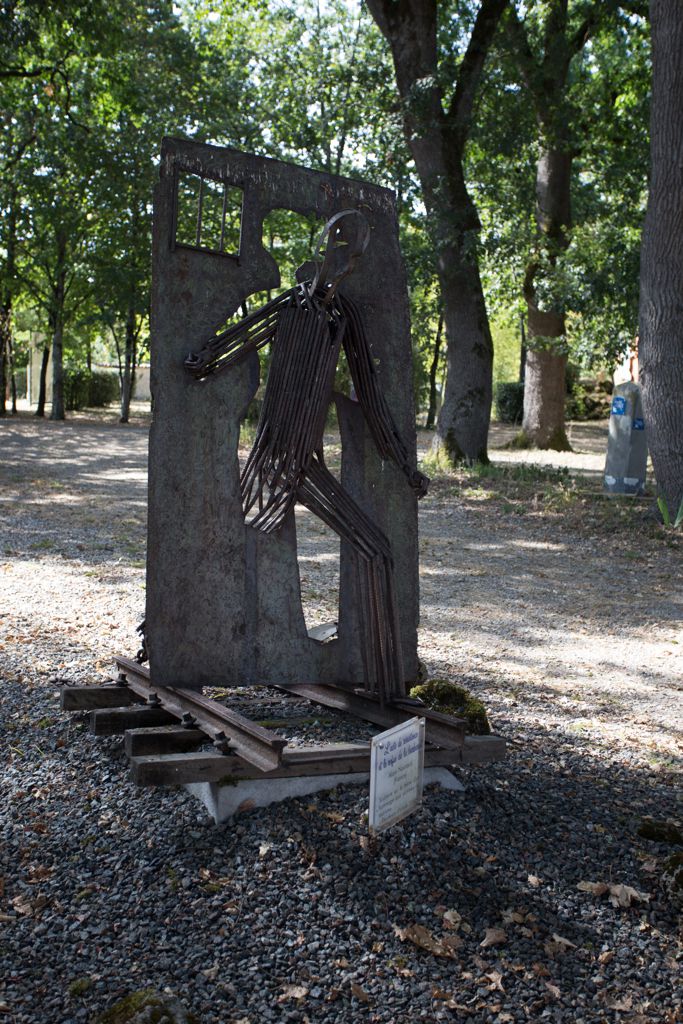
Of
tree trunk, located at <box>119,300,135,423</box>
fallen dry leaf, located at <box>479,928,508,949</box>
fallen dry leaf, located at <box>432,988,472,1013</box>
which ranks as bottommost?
fallen dry leaf, located at <box>432,988,472,1013</box>

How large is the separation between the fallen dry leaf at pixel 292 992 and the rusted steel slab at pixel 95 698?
1762 millimetres

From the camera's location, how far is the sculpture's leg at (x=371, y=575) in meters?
3.96

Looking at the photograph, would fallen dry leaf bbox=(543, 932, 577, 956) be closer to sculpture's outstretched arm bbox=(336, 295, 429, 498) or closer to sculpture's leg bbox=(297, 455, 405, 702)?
sculpture's leg bbox=(297, 455, 405, 702)

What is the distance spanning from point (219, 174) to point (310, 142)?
19.9 m

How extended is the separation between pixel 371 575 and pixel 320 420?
2.11ft

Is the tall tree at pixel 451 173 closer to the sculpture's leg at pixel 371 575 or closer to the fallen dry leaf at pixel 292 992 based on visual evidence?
the sculpture's leg at pixel 371 575

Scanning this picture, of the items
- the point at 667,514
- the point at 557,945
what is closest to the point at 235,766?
the point at 557,945

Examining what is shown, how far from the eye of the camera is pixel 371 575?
13.0 ft

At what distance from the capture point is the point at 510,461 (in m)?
17.6

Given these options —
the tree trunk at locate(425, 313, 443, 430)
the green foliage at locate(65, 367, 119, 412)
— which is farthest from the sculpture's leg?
the green foliage at locate(65, 367, 119, 412)

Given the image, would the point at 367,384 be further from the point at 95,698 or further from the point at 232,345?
the point at 95,698

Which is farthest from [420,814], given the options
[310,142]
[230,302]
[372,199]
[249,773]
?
[310,142]

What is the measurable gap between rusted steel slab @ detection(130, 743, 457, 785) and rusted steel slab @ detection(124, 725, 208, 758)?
0.15 metres

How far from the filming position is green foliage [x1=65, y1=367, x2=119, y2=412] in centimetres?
3450
